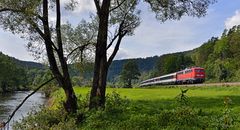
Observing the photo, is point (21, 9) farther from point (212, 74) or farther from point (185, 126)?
point (212, 74)

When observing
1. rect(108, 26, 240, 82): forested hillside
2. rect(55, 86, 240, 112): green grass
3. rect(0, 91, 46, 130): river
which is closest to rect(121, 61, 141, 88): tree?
rect(108, 26, 240, 82): forested hillside

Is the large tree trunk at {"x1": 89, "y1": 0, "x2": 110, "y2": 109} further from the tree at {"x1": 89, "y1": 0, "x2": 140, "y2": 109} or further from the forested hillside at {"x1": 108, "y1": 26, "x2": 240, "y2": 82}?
the forested hillside at {"x1": 108, "y1": 26, "x2": 240, "y2": 82}

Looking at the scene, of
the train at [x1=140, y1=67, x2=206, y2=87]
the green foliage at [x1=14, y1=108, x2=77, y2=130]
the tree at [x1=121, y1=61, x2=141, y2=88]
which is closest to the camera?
the green foliage at [x1=14, y1=108, x2=77, y2=130]

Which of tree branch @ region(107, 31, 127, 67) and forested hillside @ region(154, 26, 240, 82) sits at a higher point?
forested hillside @ region(154, 26, 240, 82)

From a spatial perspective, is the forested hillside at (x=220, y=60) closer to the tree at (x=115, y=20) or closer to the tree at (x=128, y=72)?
the tree at (x=128, y=72)

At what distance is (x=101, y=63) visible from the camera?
887 inches

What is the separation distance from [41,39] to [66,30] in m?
6.12

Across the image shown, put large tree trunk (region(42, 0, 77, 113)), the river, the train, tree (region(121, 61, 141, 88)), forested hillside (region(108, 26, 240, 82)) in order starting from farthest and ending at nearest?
tree (region(121, 61, 141, 88)) < forested hillside (region(108, 26, 240, 82)) < the train < the river < large tree trunk (region(42, 0, 77, 113))

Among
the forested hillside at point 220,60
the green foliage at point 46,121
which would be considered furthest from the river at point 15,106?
the forested hillside at point 220,60

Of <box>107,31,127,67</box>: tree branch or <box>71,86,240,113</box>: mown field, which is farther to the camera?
<box>71,86,240,113</box>: mown field

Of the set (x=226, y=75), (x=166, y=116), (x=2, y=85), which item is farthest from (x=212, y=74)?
(x=166, y=116)

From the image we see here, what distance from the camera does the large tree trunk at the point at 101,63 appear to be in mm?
21688

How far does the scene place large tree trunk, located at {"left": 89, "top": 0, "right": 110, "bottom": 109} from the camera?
21.7 metres

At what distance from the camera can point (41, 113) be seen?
20.4 meters
